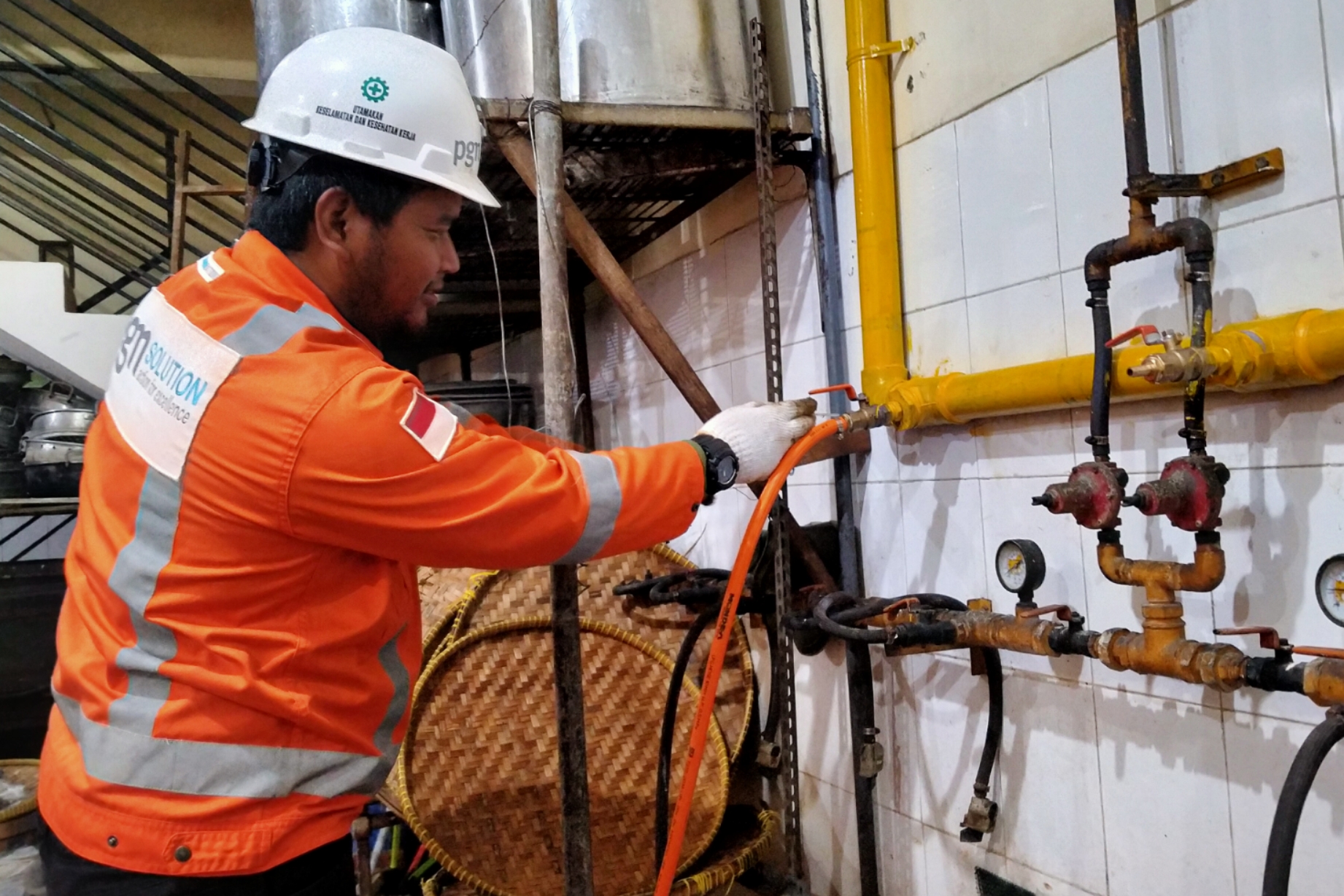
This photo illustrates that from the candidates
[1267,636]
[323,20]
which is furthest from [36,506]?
[1267,636]

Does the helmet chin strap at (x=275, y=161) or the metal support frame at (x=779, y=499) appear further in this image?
the metal support frame at (x=779, y=499)

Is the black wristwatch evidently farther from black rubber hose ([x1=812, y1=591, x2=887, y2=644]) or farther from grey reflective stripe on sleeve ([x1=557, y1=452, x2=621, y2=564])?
black rubber hose ([x1=812, y1=591, x2=887, y2=644])

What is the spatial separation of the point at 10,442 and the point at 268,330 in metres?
3.47

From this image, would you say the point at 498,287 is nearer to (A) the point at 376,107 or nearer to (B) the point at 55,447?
(A) the point at 376,107

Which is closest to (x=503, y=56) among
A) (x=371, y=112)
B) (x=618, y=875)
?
(x=371, y=112)

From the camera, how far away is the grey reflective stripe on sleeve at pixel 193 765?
968mm

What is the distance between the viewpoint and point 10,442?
362cm

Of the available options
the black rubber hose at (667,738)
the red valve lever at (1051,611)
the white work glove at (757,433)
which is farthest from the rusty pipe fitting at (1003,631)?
the black rubber hose at (667,738)

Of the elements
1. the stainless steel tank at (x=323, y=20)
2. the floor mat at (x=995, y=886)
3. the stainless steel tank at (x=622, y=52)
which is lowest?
the floor mat at (x=995, y=886)

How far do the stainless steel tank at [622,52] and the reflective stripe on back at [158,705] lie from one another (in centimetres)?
85

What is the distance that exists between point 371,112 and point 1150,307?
1.01 m

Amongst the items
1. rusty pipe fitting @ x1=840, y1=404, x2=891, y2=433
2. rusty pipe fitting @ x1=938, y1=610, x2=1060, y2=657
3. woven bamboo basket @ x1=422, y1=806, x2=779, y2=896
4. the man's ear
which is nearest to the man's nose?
the man's ear

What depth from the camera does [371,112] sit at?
1.07 m

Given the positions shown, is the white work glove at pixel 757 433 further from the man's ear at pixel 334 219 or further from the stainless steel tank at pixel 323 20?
the stainless steel tank at pixel 323 20
